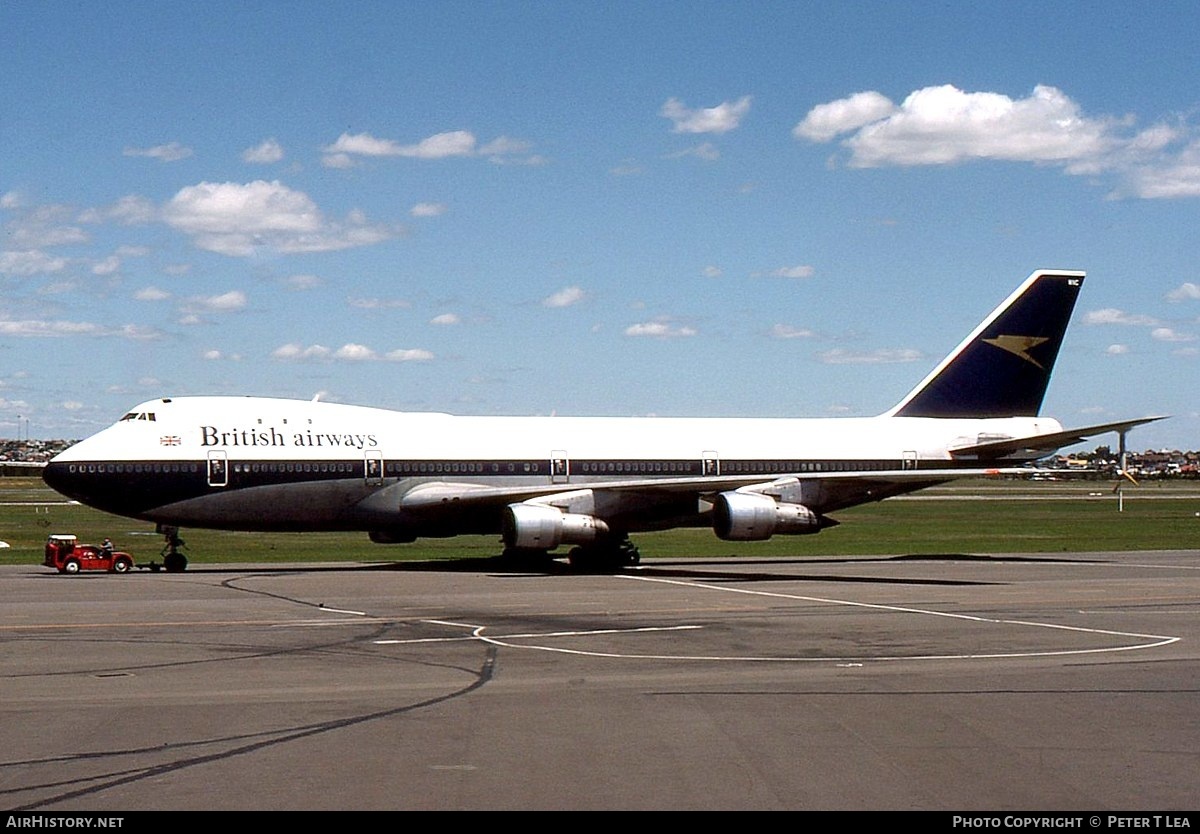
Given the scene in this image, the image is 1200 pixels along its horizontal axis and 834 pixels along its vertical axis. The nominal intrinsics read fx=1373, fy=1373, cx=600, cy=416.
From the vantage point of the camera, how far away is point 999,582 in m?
36.8

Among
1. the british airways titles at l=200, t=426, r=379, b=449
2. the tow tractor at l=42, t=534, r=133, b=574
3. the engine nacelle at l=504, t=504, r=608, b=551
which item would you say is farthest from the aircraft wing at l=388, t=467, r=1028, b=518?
the tow tractor at l=42, t=534, r=133, b=574

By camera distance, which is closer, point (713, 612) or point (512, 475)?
point (713, 612)

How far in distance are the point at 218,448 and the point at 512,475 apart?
9.08 meters

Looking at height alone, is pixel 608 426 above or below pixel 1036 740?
above

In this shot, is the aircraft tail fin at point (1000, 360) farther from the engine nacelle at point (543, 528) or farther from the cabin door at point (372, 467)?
the cabin door at point (372, 467)

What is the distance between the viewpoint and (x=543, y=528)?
40.2 metres

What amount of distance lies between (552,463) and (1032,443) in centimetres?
1700

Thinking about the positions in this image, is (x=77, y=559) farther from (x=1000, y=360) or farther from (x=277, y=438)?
(x=1000, y=360)

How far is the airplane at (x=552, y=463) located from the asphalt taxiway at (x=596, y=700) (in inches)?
298

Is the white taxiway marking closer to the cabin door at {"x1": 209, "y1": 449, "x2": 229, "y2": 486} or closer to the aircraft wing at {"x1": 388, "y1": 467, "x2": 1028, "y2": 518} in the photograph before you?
the aircraft wing at {"x1": 388, "y1": 467, "x2": 1028, "y2": 518}

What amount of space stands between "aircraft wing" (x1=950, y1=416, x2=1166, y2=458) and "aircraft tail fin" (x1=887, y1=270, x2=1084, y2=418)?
4.53 feet

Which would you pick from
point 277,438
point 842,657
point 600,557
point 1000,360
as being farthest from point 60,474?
point 1000,360
